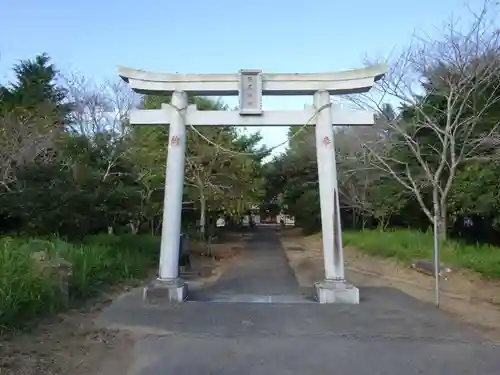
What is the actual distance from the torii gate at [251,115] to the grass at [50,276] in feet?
4.96

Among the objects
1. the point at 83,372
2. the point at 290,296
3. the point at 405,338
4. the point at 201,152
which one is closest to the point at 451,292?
the point at 290,296

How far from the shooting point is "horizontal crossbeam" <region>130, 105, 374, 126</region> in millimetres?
10484

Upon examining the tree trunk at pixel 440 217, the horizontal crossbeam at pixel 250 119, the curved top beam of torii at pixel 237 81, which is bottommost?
the tree trunk at pixel 440 217

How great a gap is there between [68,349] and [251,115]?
582cm

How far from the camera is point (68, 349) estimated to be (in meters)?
5.98

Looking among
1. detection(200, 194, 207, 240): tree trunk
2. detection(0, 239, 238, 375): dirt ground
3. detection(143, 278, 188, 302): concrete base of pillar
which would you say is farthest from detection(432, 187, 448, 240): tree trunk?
detection(0, 239, 238, 375): dirt ground

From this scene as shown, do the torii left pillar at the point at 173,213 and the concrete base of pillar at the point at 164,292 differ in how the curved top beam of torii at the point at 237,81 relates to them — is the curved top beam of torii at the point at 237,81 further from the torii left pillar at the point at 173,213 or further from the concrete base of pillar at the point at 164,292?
the concrete base of pillar at the point at 164,292

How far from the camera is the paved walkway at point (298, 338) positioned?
5539 mm

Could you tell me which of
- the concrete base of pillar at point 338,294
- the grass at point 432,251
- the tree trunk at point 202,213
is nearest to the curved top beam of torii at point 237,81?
the concrete base of pillar at point 338,294

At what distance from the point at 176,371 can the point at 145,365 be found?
0.41 m

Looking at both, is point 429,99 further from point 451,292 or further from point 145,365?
point 145,365

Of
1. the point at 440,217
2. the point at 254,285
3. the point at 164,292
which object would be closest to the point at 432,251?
the point at 440,217

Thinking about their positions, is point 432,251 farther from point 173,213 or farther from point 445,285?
point 173,213

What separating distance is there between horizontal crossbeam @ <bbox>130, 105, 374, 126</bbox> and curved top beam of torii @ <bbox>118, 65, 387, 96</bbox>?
1.36 feet
